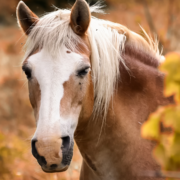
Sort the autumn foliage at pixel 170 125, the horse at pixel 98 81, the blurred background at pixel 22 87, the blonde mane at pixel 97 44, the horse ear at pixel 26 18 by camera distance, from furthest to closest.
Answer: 1. the blurred background at pixel 22 87
2. the horse ear at pixel 26 18
3. the blonde mane at pixel 97 44
4. the horse at pixel 98 81
5. the autumn foliage at pixel 170 125

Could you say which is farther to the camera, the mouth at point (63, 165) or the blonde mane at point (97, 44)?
the blonde mane at point (97, 44)

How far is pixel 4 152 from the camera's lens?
4023 mm

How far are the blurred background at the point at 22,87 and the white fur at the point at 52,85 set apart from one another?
0.44m

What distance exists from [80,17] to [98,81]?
468 mm

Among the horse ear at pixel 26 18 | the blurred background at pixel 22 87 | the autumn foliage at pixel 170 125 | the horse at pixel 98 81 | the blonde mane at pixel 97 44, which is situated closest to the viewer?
the autumn foliage at pixel 170 125

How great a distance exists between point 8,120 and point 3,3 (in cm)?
815

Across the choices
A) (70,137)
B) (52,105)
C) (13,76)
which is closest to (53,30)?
(52,105)

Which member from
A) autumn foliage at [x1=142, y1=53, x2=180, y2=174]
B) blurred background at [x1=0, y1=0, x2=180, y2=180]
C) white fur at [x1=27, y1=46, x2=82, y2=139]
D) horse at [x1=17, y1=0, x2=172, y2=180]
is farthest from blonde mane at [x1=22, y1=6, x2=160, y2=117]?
autumn foliage at [x1=142, y1=53, x2=180, y2=174]

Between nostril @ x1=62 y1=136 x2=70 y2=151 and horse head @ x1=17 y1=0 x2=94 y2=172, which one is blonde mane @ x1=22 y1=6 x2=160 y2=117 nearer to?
horse head @ x1=17 y1=0 x2=94 y2=172

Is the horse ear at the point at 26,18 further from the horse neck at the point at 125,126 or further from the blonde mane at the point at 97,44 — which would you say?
the horse neck at the point at 125,126

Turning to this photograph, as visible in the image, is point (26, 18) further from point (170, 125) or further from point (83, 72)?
point (170, 125)

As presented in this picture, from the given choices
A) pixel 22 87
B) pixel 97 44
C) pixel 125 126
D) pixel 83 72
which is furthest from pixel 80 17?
pixel 22 87

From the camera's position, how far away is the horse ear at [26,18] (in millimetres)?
1905

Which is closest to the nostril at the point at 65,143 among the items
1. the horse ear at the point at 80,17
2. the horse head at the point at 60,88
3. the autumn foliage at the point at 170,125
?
the horse head at the point at 60,88
